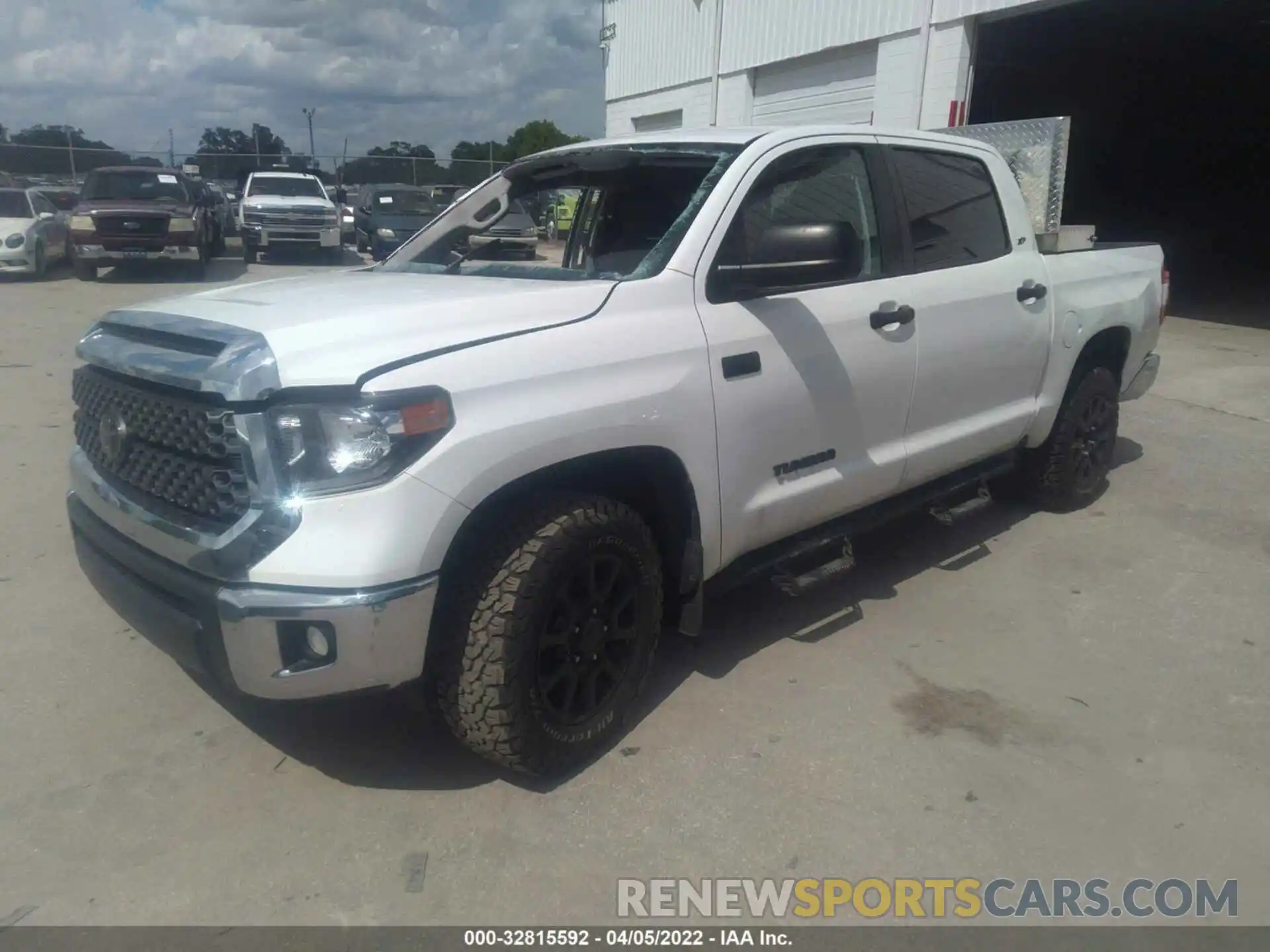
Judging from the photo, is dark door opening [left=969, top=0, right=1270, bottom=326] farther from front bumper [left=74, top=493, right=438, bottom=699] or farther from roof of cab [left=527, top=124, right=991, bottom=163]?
front bumper [left=74, top=493, right=438, bottom=699]

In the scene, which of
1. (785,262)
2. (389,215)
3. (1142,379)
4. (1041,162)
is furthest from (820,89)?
(785,262)

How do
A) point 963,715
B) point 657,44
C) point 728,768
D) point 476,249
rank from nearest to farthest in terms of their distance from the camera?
point 728,768 → point 963,715 → point 476,249 → point 657,44

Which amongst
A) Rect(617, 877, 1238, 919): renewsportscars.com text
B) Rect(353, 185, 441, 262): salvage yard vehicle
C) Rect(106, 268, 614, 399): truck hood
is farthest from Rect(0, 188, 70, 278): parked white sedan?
Rect(617, 877, 1238, 919): renewsportscars.com text

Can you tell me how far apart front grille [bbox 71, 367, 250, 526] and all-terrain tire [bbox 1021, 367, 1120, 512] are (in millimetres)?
4023

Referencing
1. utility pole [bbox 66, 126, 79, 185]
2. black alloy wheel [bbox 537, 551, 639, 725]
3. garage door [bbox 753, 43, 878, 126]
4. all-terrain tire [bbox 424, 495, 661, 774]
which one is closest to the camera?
all-terrain tire [bbox 424, 495, 661, 774]

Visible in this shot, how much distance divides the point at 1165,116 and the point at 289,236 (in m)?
20.6

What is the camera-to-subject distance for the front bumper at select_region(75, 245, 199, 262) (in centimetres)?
1587

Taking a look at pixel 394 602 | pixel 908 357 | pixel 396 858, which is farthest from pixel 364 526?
pixel 908 357

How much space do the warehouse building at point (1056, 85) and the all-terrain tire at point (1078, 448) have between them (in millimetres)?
8066

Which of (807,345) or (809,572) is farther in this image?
(809,572)

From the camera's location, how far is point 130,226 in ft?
52.0

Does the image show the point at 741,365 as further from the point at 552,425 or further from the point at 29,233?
the point at 29,233

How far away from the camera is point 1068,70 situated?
19297 mm

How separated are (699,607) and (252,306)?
1.67m
